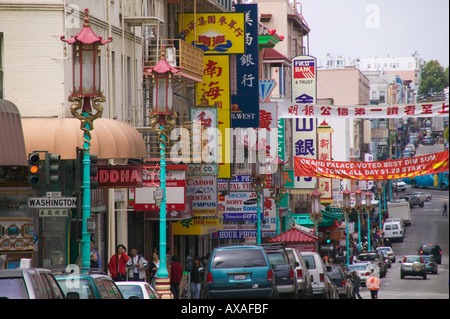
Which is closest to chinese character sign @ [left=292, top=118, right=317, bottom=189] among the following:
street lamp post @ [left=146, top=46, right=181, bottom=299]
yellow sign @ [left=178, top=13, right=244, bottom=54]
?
yellow sign @ [left=178, top=13, right=244, bottom=54]

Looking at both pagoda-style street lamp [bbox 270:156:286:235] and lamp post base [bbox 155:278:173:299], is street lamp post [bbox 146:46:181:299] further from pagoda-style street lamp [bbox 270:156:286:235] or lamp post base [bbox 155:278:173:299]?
pagoda-style street lamp [bbox 270:156:286:235]

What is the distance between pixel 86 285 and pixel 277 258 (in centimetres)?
1169

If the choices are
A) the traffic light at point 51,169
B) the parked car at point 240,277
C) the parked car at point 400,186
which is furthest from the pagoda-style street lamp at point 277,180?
the parked car at point 400,186

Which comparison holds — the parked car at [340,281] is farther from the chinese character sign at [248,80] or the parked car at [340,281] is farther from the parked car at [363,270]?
the parked car at [363,270]

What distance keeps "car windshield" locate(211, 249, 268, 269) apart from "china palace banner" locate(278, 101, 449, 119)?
11641 mm

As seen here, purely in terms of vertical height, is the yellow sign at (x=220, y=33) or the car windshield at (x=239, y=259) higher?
the yellow sign at (x=220, y=33)

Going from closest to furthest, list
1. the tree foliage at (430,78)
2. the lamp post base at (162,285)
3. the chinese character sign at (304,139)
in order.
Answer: the lamp post base at (162,285), the chinese character sign at (304,139), the tree foliage at (430,78)

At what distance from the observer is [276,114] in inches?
1988

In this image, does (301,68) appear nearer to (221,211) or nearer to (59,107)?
(221,211)

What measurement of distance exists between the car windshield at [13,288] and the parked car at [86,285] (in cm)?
264

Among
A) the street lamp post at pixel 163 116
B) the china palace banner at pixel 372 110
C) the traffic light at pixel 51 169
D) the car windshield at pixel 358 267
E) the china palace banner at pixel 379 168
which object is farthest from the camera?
the car windshield at pixel 358 267

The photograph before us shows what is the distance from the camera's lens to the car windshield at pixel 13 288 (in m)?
12.4

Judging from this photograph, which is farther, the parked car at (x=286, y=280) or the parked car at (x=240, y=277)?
the parked car at (x=286, y=280)

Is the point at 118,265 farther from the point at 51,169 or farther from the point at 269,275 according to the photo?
the point at 51,169
